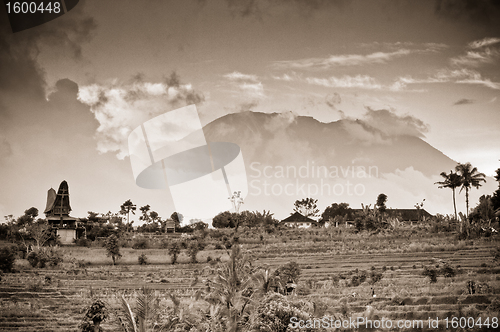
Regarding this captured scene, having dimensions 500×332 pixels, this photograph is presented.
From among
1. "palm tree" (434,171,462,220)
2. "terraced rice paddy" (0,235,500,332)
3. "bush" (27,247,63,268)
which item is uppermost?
"palm tree" (434,171,462,220)

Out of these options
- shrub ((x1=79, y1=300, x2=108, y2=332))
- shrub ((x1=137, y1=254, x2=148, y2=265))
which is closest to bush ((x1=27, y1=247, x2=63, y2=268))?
shrub ((x1=137, y1=254, x2=148, y2=265))

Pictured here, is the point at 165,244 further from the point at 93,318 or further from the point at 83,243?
the point at 93,318

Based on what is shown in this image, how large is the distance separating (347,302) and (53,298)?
18.6 metres

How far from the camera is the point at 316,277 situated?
3459cm

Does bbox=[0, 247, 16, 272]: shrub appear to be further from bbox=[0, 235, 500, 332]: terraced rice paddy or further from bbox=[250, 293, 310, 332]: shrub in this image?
bbox=[250, 293, 310, 332]: shrub

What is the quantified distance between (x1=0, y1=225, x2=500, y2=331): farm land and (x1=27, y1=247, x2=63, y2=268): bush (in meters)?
0.66

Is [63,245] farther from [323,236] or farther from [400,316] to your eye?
[400,316]

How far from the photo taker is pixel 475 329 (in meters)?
18.5

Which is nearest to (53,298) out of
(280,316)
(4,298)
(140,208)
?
(4,298)

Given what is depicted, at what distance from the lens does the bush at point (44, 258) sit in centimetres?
4291

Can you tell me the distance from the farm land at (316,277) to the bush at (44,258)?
0.66m

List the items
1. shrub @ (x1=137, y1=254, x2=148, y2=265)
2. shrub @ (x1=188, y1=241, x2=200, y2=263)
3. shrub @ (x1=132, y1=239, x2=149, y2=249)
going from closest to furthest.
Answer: shrub @ (x1=137, y1=254, x2=148, y2=265) → shrub @ (x1=188, y1=241, x2=200, y2=263) → shrub @ (x1=132, y1=239, x2=149, y2=249)

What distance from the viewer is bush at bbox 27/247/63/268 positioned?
1689 inches

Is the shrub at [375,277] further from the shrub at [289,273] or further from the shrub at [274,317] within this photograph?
the shrub at [274,317]
